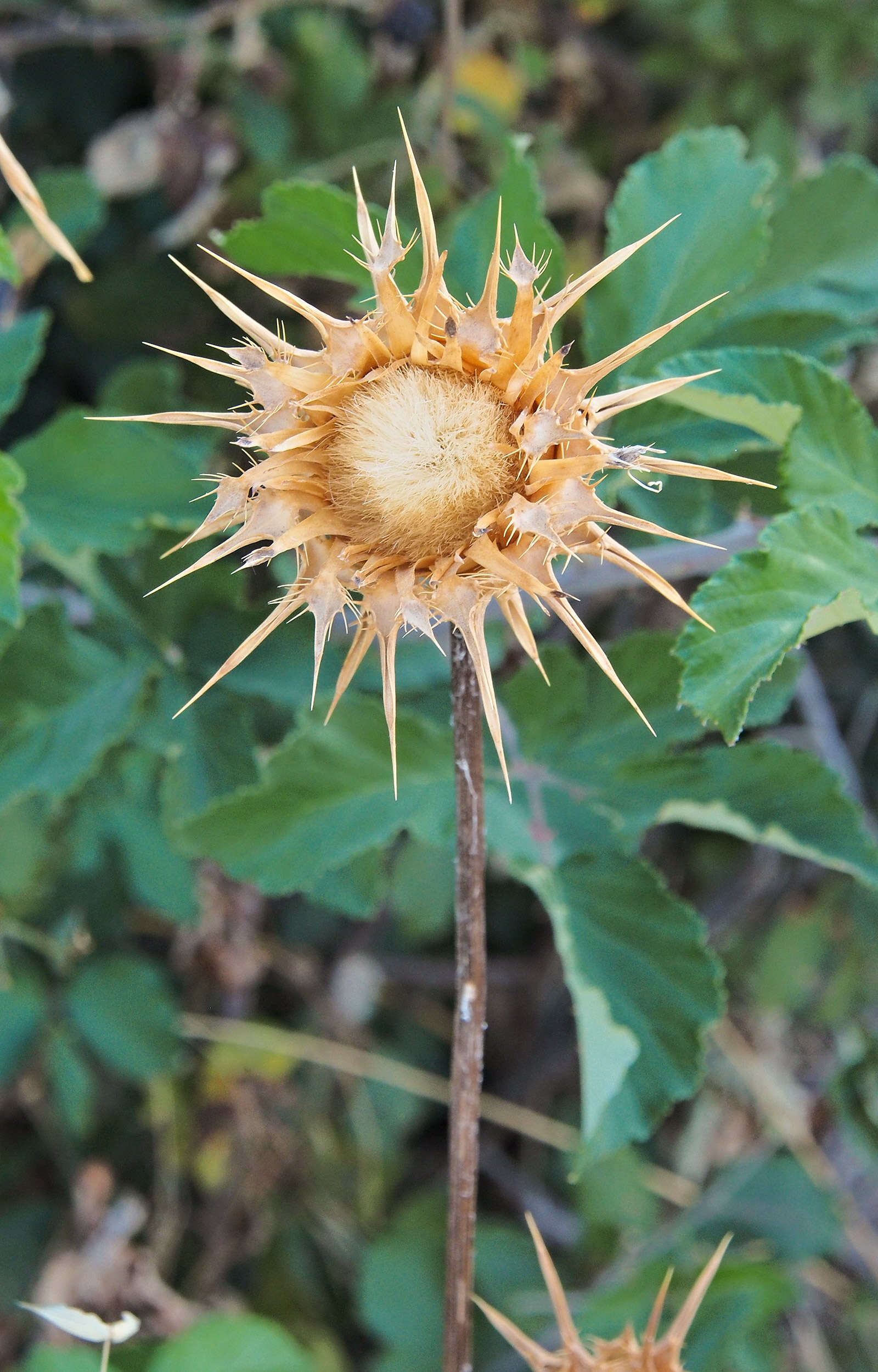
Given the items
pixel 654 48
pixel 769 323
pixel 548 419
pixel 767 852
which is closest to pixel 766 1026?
pixel 767 852

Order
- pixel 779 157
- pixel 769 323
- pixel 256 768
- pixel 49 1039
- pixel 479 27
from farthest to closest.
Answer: pixel 479 27 → pixel 779 157 → pixel 49 1039 → pixel 256 768 → pixel 769 323

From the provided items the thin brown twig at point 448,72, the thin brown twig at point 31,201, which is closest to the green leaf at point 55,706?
the thin brown twig at point 31,201

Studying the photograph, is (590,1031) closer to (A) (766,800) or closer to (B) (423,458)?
(A) (766,800)

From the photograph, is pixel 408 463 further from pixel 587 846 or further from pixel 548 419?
pixel 587 846

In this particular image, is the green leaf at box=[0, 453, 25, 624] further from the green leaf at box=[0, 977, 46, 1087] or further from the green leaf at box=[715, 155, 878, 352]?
the green leaf at box=[0, 977, 46, 1087]

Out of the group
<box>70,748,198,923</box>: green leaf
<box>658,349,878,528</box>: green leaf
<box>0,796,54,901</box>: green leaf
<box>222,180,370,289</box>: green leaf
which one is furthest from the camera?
<box>0,796,54,901</box>: green leaf

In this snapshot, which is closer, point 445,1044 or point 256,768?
point 256,768

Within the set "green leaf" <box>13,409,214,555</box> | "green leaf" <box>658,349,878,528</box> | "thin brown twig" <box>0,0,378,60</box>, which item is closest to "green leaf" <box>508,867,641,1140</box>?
"green leaf" <box>658,349,878,528</box>
